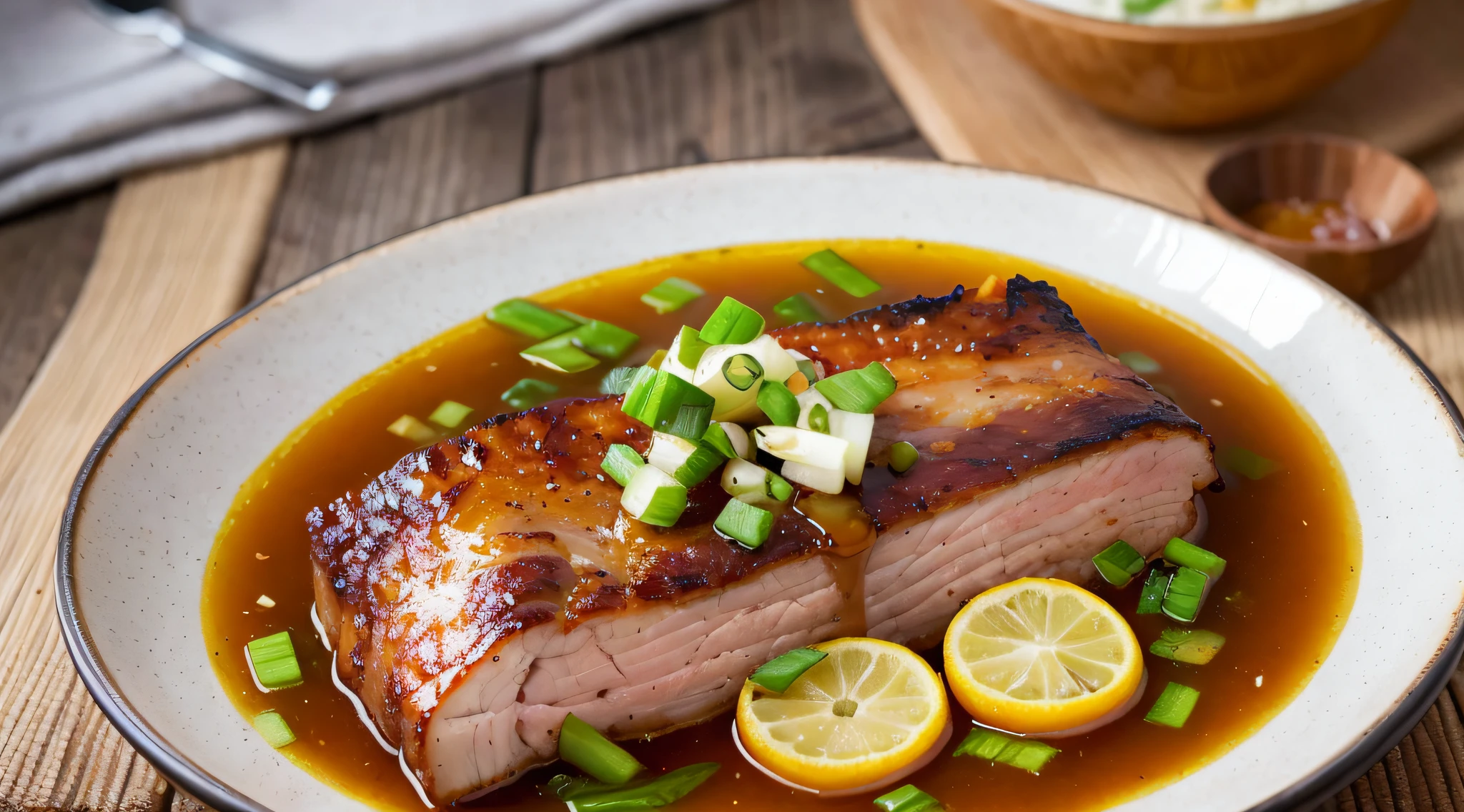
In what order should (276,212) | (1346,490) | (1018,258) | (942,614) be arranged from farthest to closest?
1. (276,212)
2. (1018,258)
3. (1346,490)
4. (942,614)

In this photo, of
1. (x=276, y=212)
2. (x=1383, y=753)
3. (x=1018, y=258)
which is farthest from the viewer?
(x=276, y=212)

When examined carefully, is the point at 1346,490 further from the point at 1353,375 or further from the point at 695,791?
the point at 695,791

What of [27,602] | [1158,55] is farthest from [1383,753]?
[27,602]

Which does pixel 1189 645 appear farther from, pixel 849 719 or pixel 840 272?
pixel 840 272

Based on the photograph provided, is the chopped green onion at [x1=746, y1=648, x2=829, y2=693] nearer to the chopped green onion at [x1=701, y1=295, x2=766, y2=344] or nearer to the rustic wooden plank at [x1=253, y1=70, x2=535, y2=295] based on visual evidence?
the chopped green onion at [x1=701, y1=295, x2=766, y2=344]

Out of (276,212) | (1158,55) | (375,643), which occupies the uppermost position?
(1158,55)

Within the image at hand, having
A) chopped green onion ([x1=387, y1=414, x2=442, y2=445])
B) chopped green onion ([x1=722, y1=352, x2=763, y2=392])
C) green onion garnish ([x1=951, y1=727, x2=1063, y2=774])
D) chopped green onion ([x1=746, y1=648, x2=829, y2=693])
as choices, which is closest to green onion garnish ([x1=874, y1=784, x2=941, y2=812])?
green onion garnish ([x1=951, y1=727, x2=1063, y2=774])

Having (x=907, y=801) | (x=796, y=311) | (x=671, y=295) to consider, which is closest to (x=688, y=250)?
(x=671, y=295)

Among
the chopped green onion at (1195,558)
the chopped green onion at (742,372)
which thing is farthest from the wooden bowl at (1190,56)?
the chopped green onion at (742,372)
